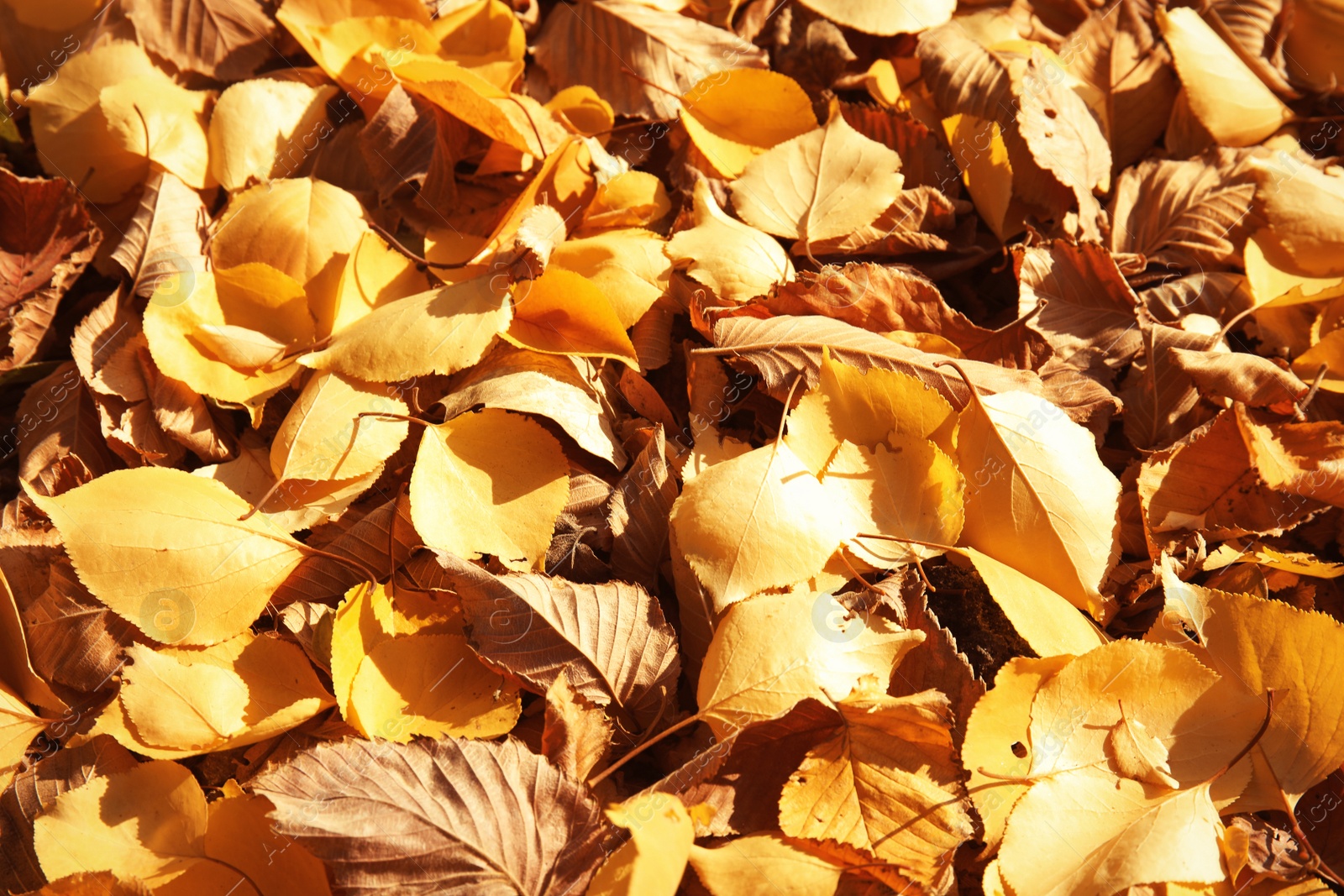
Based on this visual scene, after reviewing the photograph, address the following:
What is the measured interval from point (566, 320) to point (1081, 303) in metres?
0.61

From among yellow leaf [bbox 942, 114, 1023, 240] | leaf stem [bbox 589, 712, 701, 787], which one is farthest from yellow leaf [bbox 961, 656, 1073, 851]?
yellow leaf [bbox 942, 114, 1023, 240]

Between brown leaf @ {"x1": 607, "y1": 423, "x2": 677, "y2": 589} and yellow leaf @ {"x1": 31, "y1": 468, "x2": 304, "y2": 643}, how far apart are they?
33 centimetres

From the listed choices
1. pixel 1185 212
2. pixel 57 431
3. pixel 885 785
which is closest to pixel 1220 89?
pixel 1185 212

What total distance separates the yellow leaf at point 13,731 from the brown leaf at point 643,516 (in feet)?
1.90

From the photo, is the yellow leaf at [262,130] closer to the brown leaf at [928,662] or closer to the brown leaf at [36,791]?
the brown leaf at [36,791]

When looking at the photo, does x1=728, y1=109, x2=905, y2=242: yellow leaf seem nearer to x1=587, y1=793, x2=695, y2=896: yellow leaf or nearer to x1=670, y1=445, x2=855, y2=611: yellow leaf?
x1=670, y1=445, x2=855, y2=611: yellow leaf

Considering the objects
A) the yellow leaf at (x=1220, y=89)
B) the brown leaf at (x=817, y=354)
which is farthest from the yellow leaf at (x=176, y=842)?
the yellow leaf at (x=1220, y=89)

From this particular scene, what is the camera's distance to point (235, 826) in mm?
794

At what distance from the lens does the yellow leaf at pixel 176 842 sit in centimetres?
78

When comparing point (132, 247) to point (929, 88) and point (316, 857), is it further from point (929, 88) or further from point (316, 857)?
point (929, 88)

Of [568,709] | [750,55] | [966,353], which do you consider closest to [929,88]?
[750,55]

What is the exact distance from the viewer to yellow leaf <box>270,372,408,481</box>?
0.94 meters

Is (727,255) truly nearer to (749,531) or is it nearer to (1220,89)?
(749,531)

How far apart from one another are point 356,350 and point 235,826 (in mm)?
468
